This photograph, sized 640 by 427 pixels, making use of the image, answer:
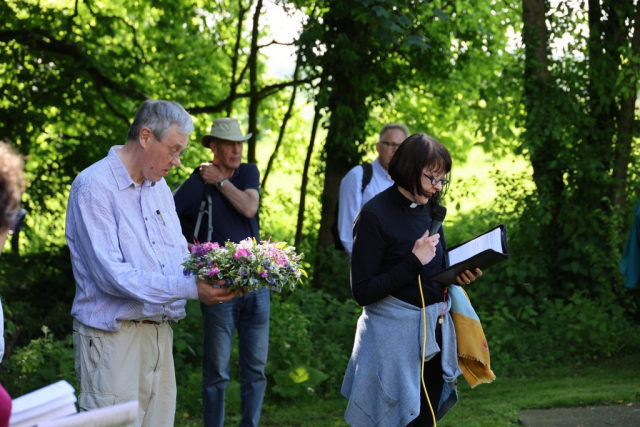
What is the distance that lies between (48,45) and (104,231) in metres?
8.54

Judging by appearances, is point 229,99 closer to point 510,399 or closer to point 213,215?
point 510,399

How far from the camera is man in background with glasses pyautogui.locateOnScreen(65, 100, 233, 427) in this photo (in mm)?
3795

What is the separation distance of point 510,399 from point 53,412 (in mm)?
5854

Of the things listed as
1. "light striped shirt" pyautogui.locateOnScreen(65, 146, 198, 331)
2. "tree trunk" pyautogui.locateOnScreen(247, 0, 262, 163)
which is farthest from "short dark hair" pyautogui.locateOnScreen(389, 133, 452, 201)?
"tree trunk" pyautogui.locateOnScreen(247, 0, 262, 163)

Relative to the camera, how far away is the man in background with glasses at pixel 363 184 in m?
6.93

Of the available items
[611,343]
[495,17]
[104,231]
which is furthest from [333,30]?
[104,231]

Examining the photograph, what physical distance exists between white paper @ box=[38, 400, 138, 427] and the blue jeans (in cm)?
326

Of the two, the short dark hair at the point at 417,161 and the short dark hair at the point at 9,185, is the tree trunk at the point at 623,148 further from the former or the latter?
the short dark hair at the point at 9,185

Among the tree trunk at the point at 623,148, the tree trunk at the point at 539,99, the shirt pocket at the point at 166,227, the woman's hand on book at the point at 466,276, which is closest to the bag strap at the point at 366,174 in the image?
the woman's hand on book at the point at 466,276

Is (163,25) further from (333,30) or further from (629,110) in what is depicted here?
(629,110)

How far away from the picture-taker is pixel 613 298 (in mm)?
9828

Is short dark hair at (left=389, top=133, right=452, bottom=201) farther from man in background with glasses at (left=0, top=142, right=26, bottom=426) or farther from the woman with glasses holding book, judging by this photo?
man in background with glasses at (left=0, top=142, right=26, bottom=426)

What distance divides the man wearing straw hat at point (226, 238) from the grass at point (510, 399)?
1222 millimetres

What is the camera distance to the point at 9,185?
2.43m
